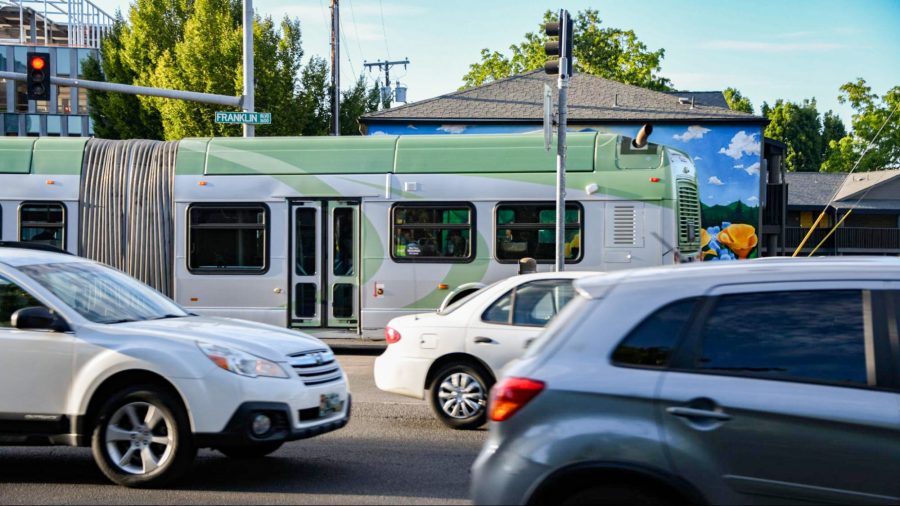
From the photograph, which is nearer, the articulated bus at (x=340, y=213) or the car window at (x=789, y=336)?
the car window at (x=789, y=336)

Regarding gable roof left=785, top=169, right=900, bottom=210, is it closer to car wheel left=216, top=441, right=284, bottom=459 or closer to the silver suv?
car wheel left=216, top=441, right=284, bottom=459

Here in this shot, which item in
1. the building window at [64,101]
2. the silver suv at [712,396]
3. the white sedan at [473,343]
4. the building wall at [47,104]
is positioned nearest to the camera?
the silver suv at [712,396]

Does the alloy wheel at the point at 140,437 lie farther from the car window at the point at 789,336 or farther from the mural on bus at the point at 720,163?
the mural on bus at the point at 720,163

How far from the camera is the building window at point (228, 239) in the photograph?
16.8 metres

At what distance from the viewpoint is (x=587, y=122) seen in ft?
99.3

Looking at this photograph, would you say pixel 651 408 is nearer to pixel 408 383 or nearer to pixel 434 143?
pixel 408 383

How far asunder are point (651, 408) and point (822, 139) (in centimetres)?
10057

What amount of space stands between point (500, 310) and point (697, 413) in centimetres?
540

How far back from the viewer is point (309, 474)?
7691 millimetres

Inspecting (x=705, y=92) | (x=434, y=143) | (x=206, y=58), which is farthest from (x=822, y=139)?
(x=434, y=143)

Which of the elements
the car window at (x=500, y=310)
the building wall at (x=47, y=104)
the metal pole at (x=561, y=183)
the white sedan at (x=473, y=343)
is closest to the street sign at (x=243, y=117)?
the metal pole at (x=561, y=183)

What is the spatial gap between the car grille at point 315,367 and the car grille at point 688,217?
8.86 m

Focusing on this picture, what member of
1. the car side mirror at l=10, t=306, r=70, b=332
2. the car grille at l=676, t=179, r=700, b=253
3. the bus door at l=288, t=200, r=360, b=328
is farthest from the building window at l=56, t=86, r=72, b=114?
the car side mirror at l=10, t=306, r=70, b=332

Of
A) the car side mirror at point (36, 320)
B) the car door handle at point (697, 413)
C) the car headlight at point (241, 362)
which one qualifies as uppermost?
the car side mirror at point (36, 320)
